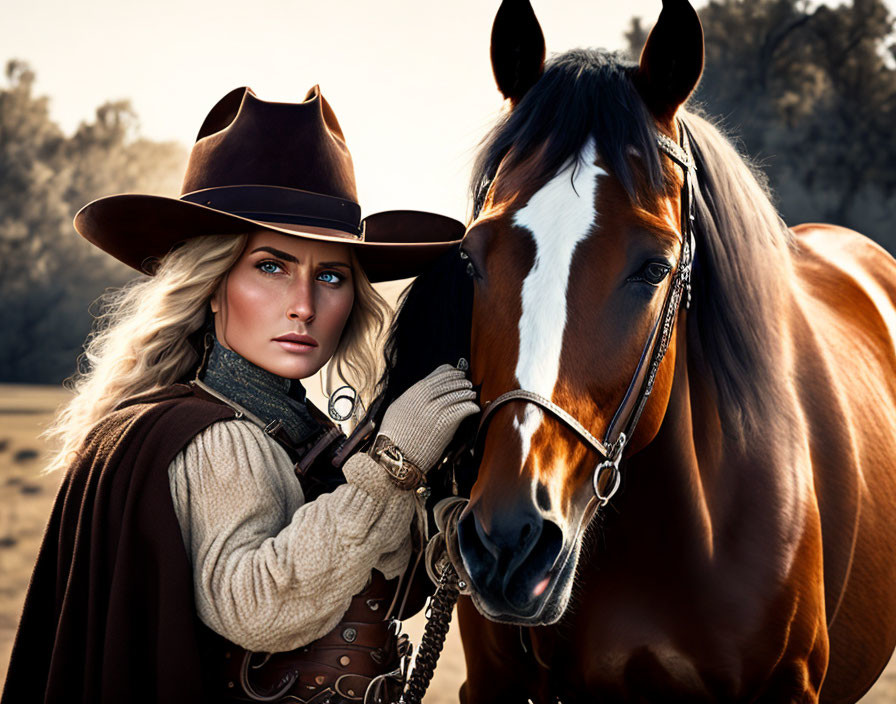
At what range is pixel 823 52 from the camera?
50.1ft

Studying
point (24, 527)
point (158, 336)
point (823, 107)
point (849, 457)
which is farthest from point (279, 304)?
point (823, 107)

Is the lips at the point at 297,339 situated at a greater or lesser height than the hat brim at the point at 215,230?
lesser

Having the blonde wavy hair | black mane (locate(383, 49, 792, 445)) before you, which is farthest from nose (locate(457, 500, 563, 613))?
the blonde wavy hair

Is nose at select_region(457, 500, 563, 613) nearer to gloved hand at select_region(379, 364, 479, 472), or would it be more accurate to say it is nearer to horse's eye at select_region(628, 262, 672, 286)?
gloved hand at select_region(379, 364, 479, 472)

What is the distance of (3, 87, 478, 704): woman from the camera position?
1526 millimetres

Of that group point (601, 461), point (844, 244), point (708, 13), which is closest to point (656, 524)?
point (601, 461)

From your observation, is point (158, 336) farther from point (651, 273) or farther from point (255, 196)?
point (651, 273)

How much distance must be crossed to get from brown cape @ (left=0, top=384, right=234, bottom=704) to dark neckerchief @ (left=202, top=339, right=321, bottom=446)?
0.33 feet

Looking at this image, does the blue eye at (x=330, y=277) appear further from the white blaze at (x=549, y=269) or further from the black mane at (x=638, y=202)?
the white blaze at (x=549, y=269)

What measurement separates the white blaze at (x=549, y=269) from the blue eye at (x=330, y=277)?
57cm

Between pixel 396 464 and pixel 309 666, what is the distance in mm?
488

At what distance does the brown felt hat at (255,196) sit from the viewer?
1.79 m

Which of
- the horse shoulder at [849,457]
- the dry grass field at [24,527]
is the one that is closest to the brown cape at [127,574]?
the horse shoulder at [849,457]

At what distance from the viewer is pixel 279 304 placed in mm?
1808
